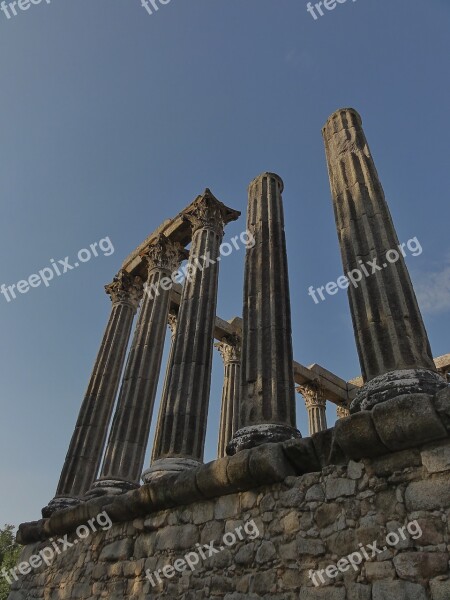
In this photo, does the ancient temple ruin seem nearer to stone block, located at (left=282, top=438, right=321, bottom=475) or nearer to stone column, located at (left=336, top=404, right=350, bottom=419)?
stone block, located at (left=282, top=438, right=321, bottom=475)

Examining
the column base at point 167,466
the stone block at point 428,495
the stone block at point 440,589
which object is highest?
the column base at point 167,466

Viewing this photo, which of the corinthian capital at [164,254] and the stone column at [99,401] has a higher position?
the corinthian capital at [164,254]

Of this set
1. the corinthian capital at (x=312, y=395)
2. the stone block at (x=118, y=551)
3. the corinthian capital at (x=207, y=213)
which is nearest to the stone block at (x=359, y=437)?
the stone block at (x=118, y=551)

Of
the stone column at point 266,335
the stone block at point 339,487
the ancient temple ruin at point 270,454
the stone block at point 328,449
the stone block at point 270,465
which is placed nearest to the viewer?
the ancient temple ruin at point 270,454

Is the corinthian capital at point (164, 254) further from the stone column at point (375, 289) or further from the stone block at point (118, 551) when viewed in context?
the stone block at point (118, 551)

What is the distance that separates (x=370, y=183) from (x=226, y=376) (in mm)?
12998

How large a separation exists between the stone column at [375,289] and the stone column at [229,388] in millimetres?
10027

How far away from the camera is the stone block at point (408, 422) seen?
479 cm

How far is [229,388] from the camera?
63.0 ft

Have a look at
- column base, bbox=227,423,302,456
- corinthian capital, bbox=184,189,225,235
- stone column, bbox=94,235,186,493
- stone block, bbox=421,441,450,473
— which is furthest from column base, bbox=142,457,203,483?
corinthian capital, bbox=184,189,225,235

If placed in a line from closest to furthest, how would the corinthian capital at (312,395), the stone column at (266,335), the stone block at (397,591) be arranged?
1. the stone block at (397,591)
2. the stone column at (266,335)
3. the corinthian capital at (312,395)

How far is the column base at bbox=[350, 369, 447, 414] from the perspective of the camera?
5.80 m

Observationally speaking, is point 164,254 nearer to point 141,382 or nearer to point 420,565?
point 141,382

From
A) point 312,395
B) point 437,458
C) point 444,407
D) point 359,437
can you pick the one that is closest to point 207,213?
point 359,437
